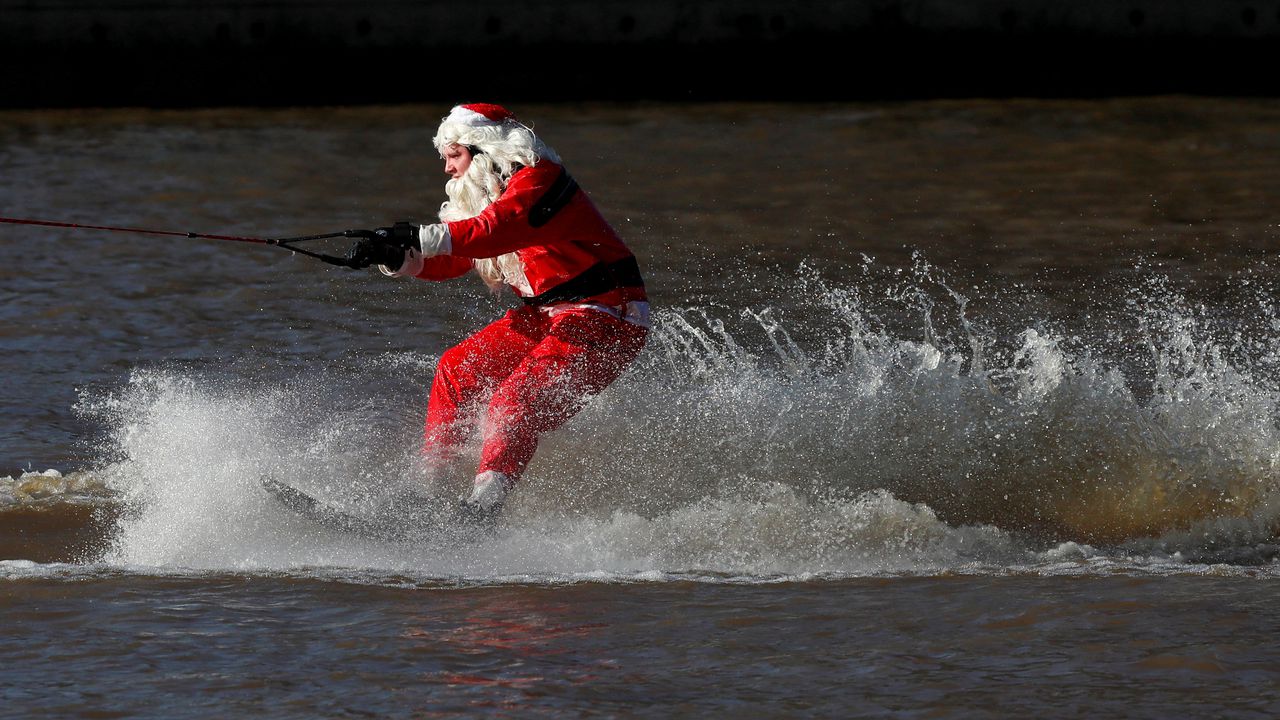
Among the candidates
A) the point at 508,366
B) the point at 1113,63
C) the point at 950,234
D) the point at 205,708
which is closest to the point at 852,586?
the point at 508,366

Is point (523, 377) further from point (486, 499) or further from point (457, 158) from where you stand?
point (457, 158)

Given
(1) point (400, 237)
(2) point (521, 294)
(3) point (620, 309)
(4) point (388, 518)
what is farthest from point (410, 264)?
(4) point (388, 518)

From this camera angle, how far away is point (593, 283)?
245 inches

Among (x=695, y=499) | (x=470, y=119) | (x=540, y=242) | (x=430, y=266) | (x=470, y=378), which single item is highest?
(x=470, y=119)

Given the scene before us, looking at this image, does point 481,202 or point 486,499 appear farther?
point 481,202

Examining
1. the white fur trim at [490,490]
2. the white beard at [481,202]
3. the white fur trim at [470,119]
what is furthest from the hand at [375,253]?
the white fur trim at [490,490]

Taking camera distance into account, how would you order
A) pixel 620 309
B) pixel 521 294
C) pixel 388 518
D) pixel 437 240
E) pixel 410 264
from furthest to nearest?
pixel 521 294
pixel 620 309
pixel 388 518
pixel 410 264
pixel 437 240

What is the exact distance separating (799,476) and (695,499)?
37 centimetres

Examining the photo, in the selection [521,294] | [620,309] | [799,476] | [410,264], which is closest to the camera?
[410,264]

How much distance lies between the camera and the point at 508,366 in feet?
20.7

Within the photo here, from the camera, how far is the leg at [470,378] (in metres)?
6.32

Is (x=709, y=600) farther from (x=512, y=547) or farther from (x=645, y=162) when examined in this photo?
(x=645, y=162)

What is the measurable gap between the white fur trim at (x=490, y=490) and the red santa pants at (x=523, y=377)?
0.02m

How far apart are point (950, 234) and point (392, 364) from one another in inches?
187
